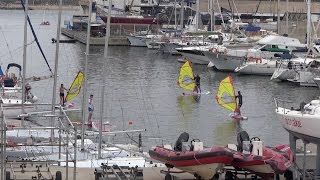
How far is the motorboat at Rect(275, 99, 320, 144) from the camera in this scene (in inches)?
1054

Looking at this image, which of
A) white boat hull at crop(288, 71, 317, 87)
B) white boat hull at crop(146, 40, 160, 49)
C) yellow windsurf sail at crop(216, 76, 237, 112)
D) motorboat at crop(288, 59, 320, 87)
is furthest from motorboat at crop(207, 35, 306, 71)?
yellow windsurf sail at crop(216, 76, 237, 112)

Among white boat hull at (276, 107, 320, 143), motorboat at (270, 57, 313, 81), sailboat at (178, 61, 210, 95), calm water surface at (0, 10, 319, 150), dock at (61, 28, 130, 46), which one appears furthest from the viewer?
dock at (61, 28, 130, 46)

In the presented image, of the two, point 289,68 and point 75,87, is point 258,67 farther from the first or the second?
point 75,87

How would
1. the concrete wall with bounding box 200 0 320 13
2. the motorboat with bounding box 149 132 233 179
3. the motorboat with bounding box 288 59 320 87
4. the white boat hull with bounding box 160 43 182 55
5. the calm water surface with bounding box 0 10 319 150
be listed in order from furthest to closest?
the concrete wall with bounding box 200 0 320 13 < the white boat hull with bounding box 160 43 182 55 < the motorboat with bounding box 288 59 320 87 < the calm water surface with bounding box 0 10 319 150 < the motorboat with bounding box 149 132 233 179

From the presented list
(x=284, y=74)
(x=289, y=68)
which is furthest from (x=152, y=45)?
(x=284, y=74)

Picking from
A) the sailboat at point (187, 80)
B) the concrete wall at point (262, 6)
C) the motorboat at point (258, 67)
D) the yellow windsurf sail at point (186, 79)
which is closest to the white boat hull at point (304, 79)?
the motorboat at point (258, 67)

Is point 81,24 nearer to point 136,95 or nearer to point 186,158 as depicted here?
point 136,95

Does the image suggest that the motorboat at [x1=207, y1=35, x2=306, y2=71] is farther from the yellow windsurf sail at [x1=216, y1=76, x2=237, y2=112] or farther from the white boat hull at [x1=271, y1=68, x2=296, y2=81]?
the yellow windsurf sail at [x1=216, y1=76, x2=237, y2=112]

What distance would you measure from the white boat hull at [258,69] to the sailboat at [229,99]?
2498cm

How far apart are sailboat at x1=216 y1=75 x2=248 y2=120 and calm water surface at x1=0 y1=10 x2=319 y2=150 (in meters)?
0.59

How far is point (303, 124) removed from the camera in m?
27.1

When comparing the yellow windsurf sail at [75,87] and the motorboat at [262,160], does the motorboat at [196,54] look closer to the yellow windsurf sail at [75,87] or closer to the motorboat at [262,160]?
the yellow windsurf sail at [75,87]

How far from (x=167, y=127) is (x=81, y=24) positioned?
292ft

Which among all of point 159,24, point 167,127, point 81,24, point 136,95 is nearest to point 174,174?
point 167,127
